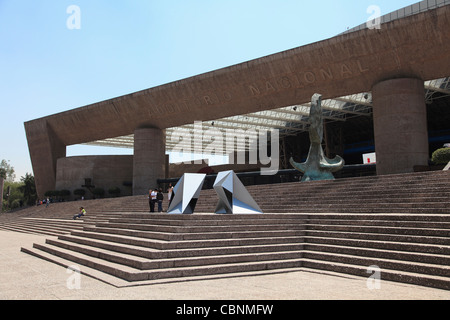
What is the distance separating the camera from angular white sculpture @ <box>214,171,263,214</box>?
10734mm

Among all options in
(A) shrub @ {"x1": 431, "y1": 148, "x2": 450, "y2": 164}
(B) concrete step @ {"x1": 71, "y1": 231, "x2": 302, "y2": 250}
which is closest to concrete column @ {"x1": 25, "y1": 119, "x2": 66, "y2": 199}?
(B) concrete step @ {"x1": 71, "y1": 231, "x2": 302, "y2": 250}

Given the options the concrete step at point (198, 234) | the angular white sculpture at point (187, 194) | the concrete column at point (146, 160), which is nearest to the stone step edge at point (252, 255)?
the concrete step at point (198, 234)

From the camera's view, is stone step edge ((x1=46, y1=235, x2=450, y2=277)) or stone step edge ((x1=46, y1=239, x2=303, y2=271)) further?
stone step edge ((x1=46, y1=239, x2=303, y2=271))

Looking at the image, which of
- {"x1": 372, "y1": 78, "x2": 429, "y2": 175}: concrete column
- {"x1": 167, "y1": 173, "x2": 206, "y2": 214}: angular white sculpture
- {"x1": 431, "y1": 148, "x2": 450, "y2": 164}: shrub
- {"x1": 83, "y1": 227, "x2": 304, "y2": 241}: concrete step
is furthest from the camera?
{"x1": 372, "y1": 78, "x2": 429, "y2": 175}: concrete column

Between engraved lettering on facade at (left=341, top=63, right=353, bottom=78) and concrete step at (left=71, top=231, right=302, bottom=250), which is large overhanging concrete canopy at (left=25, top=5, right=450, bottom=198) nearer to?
engraved lettering on facade at (left=341, top=63, right=353, bottom=78)

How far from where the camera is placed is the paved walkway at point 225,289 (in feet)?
17.4

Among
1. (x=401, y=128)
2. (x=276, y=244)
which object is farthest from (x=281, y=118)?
(x=276, y=244)

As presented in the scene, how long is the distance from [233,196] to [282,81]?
15.1 meters

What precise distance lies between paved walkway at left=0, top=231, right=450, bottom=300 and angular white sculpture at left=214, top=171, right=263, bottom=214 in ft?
12.3

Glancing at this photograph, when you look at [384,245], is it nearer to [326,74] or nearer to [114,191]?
[326,74]

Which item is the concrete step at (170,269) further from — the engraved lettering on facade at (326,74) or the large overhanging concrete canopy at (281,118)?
the large overhanging concrete canopy at (281,118)
